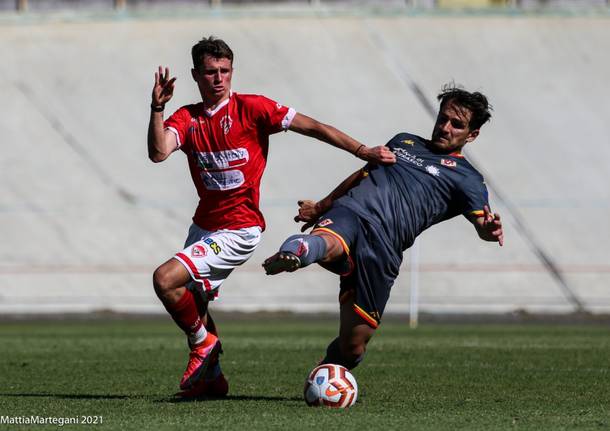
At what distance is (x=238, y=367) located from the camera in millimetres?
10453

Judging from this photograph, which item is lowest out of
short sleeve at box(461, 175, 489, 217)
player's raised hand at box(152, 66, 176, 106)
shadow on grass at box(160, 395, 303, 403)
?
shadow on grass at box(160, 395, 303, 403)

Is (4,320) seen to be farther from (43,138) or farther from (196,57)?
(196,57)

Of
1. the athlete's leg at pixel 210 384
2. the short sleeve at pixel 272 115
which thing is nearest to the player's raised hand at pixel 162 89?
the short sleeve at pixel 272 115

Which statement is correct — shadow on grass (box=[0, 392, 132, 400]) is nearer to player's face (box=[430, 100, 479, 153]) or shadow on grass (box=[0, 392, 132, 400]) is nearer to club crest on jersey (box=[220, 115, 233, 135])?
club crest on jersey (box=[220, 115, 233, 135])

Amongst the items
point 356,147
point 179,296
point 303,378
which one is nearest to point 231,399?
point 179,296

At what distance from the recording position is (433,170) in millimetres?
7961

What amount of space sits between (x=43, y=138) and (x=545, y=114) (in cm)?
1165

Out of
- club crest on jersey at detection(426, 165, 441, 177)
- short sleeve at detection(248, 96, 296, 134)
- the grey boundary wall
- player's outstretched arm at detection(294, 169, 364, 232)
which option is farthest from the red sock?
the grey boundary wall

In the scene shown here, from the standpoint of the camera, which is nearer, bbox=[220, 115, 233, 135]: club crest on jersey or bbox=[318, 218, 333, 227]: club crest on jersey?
bbox=[318, 218, 333, 227]: club crest on jersey

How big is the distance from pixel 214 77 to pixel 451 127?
173 centimetres

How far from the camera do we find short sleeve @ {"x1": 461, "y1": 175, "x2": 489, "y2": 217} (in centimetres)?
784

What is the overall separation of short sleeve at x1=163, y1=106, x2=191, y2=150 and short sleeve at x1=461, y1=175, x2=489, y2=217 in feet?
6.52

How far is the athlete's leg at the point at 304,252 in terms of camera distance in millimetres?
6746

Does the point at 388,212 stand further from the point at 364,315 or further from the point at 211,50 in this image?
the point at 211,50
